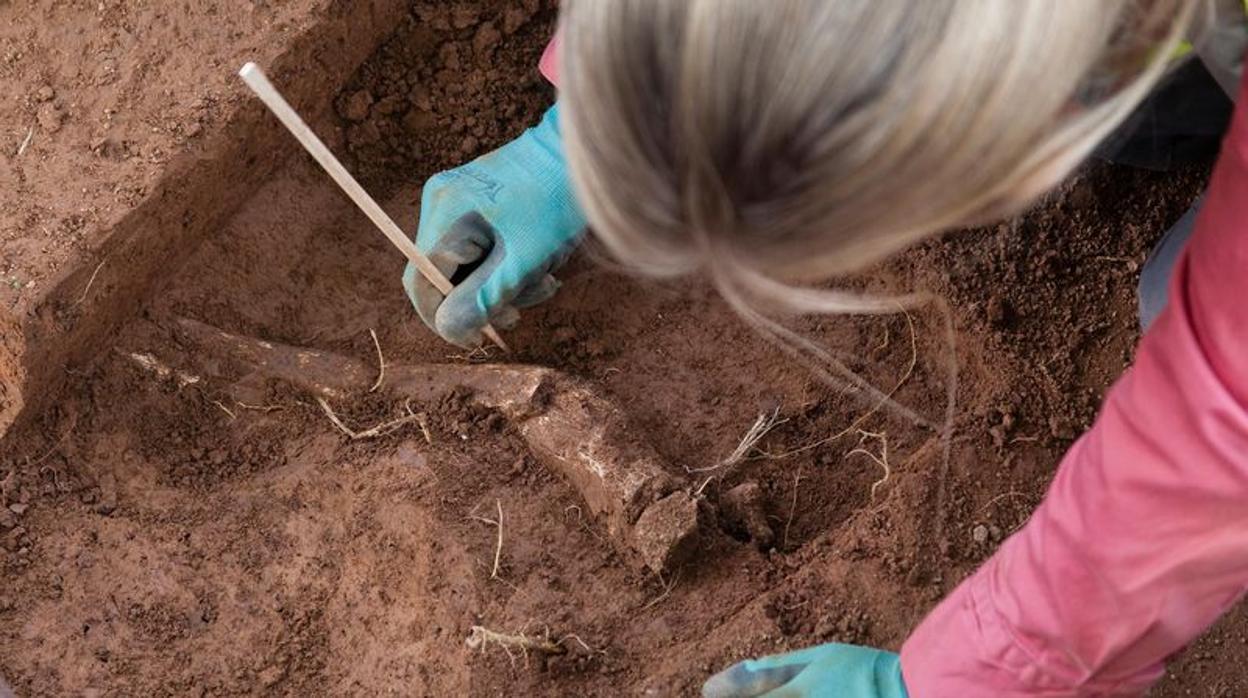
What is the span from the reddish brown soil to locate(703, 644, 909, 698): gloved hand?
0.10 meters

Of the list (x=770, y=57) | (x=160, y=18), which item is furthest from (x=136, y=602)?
(x=770, y=57)

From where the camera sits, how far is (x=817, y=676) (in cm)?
154

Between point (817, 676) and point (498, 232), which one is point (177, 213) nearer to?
point (498, 232)

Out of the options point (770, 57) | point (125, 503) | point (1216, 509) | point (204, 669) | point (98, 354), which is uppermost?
point (770, 57)

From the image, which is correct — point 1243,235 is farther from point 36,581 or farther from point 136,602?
point 36,581

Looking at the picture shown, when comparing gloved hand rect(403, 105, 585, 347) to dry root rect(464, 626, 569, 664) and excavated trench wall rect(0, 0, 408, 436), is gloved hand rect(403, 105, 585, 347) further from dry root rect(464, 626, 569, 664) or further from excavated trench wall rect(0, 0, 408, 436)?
dry root rect(464, 626, 569, 664)

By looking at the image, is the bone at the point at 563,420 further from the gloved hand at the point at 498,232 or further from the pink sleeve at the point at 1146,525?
the pink sleeve at the point at 1146,525

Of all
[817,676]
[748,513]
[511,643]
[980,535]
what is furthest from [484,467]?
[980,535]

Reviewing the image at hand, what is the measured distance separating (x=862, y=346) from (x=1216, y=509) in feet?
2.92

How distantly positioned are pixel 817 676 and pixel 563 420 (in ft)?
1.92

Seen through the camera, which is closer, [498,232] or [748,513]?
[748,513]

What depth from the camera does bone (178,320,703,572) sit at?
1771mm

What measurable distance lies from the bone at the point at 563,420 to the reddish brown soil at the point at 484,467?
0.04 m

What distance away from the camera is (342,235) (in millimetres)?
2207
